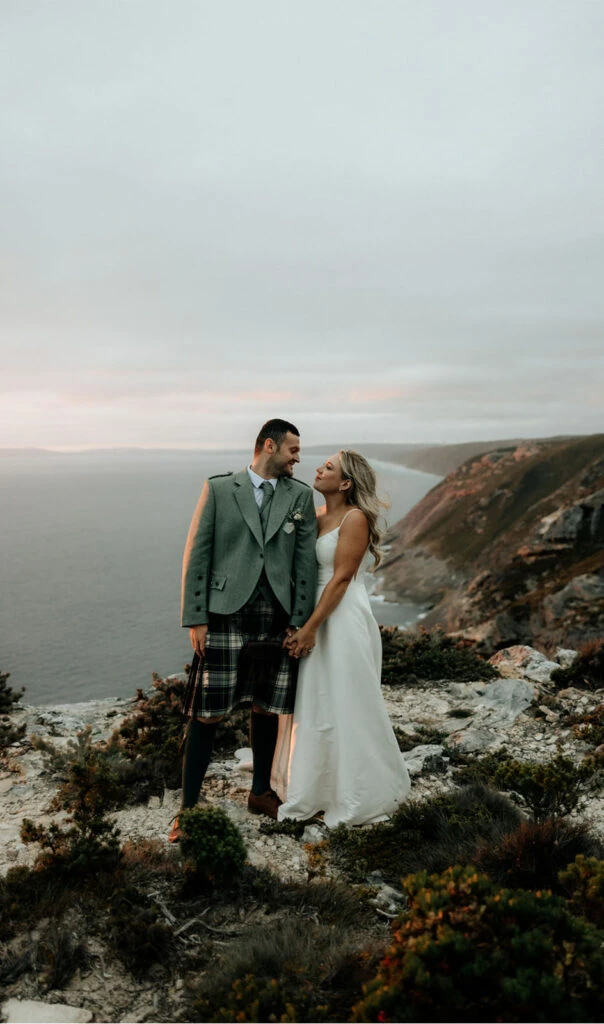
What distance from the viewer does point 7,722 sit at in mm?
9820

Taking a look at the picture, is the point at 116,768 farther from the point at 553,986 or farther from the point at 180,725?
the point at 553,986

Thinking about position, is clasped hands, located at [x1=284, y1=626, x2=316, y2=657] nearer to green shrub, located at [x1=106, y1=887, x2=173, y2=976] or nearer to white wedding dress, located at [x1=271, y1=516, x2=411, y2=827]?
white wedding dress, located at [x1=271, y1=516, x2=411, y2=827]

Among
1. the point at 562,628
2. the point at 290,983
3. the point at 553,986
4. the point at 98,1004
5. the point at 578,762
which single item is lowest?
the point at 562,628

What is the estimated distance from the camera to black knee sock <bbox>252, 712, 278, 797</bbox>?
630 centimetres

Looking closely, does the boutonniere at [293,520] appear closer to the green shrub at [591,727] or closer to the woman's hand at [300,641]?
the woman's hand at [300,641]

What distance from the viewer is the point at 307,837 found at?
5820 millimetres

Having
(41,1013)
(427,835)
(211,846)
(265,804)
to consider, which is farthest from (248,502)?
(41,1013)

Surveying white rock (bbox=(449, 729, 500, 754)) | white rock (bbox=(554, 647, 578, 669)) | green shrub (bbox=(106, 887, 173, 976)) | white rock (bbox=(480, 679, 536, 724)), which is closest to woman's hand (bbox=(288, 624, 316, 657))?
green shrub (bbox=(106, 887, 173, 976))

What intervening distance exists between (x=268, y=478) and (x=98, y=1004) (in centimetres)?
402

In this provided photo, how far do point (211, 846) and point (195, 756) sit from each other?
1.14 meters

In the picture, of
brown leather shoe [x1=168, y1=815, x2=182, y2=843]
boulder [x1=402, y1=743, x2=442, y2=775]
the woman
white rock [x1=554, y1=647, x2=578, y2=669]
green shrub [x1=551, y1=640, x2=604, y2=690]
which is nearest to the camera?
brown leather shoe [x1=168, y1=815, x2=182, y2=843]

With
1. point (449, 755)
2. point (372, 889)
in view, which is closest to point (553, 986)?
point (372, 889)

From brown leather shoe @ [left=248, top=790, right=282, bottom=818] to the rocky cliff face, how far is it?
15.6m

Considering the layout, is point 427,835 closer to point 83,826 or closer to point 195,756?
point 195,756
